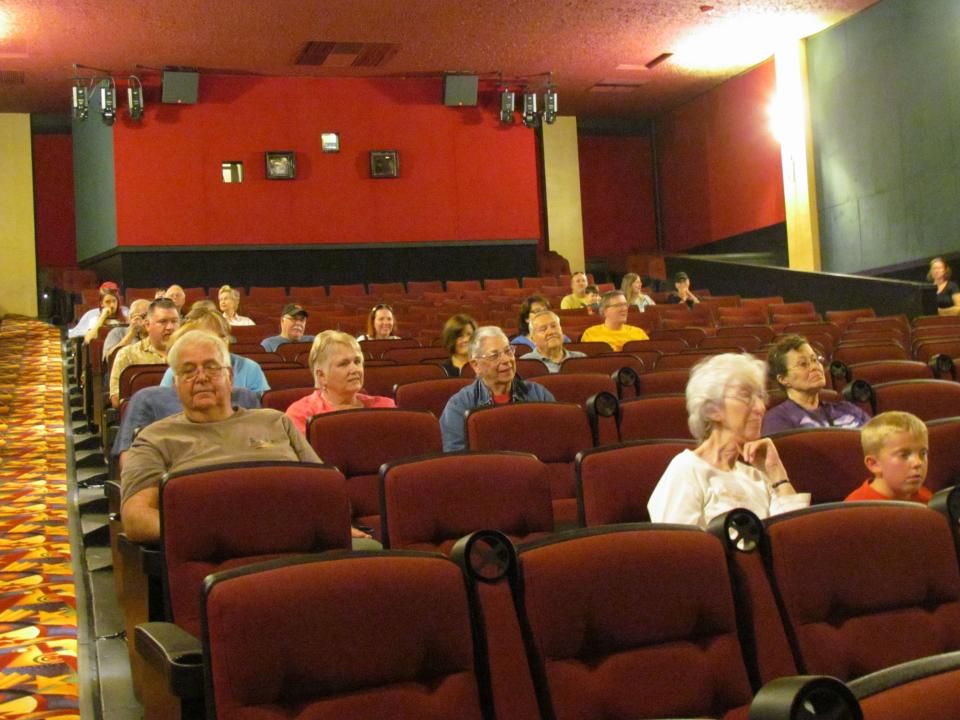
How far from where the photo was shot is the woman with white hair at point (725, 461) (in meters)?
2.29

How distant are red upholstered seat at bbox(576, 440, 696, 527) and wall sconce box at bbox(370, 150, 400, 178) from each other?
10803 mm

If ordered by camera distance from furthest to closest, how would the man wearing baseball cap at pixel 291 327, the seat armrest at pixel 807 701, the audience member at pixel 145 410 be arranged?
1. the man wearing baseball cap at pixel 291 327
2. the audience member at pixel 145 410
3. the seat armrest at pixel 807 701

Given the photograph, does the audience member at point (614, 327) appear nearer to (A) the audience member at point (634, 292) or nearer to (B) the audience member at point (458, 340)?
(B) the audience member at point (458, 340)

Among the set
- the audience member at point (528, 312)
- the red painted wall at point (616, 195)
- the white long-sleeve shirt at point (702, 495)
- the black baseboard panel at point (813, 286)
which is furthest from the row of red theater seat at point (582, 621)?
the red painted wall at point (616, 195)

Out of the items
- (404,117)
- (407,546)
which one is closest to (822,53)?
(404,117)

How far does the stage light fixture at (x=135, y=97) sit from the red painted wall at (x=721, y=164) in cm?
719

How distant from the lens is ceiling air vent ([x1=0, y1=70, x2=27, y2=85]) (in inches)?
471

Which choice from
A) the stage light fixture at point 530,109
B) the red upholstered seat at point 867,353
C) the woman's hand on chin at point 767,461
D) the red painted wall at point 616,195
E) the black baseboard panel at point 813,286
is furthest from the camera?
the red painted wall at point 616,195

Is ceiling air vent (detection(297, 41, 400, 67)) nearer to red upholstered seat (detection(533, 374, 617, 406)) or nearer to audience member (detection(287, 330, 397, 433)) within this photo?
red upholstered seat (detection(533, 374, 617, 406))

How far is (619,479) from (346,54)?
10.1 metres

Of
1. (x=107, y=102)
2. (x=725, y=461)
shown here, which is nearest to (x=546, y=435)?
(x=725, y=461)

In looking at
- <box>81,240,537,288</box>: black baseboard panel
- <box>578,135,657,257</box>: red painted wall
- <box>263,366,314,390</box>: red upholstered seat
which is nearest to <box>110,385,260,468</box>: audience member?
<box>263,366,314,390</box>: red upholstered seat

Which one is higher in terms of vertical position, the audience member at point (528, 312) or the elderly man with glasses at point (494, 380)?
the audience member at point (528, 312)

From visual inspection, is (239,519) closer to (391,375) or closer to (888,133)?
(391,375)
